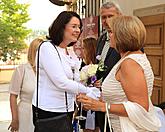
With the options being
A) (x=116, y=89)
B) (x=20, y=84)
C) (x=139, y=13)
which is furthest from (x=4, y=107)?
(x=116, y=89)

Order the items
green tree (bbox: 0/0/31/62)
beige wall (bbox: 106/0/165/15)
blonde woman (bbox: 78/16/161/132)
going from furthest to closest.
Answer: green tree (bbox: 0/0/31/62) → beige wall (bbox: 106/0/165/15) → blonde woman (bbox: 78/16/161/132)

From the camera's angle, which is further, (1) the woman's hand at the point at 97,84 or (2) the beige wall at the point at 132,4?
(2) the beige wall at the point at 132,4

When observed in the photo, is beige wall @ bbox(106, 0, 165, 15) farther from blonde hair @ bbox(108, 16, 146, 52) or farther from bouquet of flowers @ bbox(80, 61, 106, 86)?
blonde hair @ bbox(108, 16, 146, 52)

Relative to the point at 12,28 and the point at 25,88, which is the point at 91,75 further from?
the point at 12,28

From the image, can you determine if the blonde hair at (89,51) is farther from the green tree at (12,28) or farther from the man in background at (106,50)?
the green tree at (12,28)

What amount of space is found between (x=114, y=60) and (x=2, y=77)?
1072cm

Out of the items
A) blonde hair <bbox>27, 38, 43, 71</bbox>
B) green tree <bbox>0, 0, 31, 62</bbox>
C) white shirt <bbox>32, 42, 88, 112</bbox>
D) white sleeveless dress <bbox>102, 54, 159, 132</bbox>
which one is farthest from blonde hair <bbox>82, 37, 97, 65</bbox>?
green tree <bbox>0, 0, 31, 62</bbox>

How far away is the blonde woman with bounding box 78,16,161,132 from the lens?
153 cm

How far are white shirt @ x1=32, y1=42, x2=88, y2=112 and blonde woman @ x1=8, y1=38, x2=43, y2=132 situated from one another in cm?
60

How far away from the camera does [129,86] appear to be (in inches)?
60.2

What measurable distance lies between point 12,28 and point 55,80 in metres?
11.0

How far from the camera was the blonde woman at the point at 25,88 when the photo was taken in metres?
2.65

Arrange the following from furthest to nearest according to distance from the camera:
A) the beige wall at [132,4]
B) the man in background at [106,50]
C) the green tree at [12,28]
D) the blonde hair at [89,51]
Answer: the green tree at [12,28], the beige wall at [132,4], the blonde hair at [89,51], the man in background at [106,50]

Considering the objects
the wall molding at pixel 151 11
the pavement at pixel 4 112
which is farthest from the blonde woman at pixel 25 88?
the pavement at pixel 4 112
